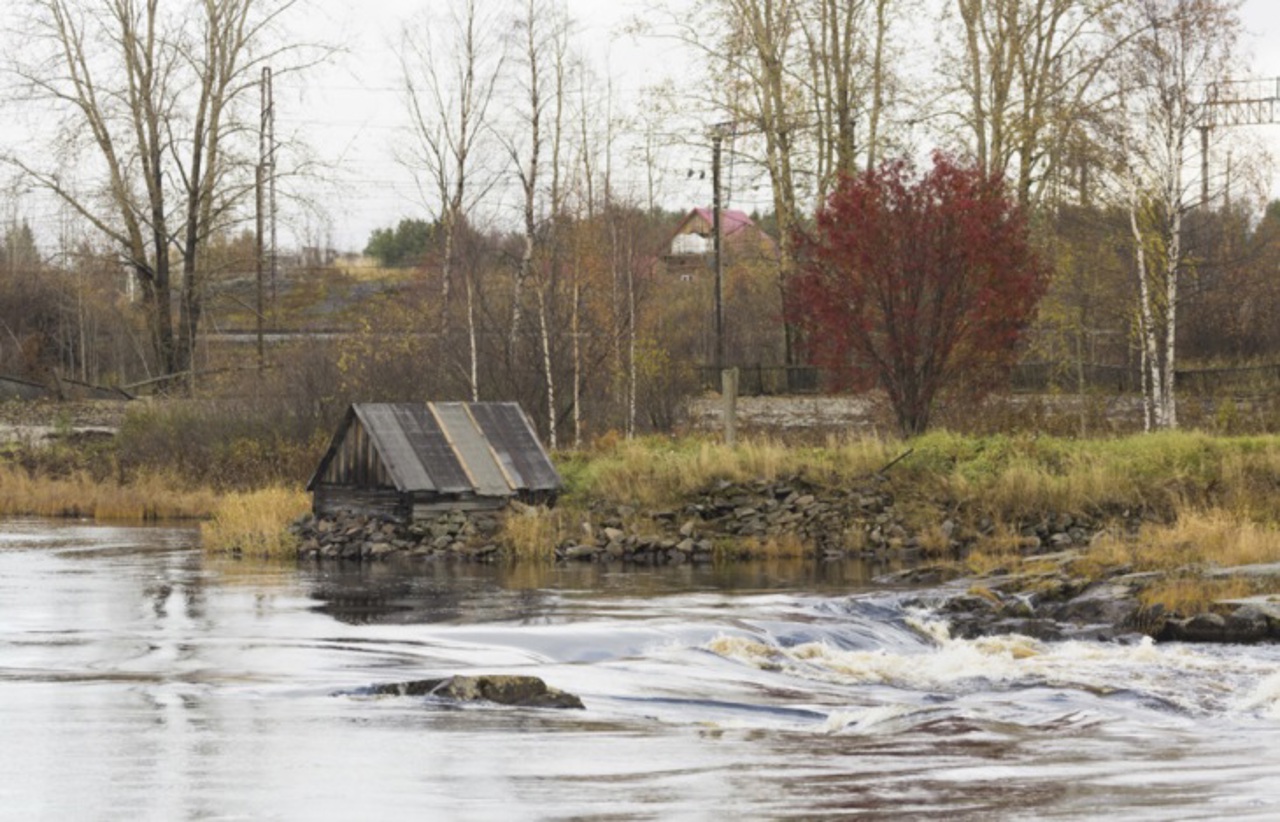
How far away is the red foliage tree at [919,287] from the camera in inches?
1398

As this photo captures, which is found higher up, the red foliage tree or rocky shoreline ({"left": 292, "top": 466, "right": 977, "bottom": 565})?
the red foliage tree

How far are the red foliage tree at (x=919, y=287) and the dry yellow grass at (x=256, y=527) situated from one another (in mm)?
11517

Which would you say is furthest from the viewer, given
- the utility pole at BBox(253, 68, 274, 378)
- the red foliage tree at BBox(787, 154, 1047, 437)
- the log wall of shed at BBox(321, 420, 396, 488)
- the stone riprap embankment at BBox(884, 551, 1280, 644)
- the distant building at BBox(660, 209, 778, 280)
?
the distant building at BBox(660, 209, 778, 280)

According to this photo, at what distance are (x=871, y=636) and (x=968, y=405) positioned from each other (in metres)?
18.4

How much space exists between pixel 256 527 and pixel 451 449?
3.62 m

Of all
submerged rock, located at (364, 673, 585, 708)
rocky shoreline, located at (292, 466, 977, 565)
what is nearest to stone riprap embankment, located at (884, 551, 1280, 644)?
rocky shoreline, located at (292, 466, 977, 565)

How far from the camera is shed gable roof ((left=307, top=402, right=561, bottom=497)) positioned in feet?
96.0

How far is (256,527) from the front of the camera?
99.7ft

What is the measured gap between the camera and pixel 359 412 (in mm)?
29672

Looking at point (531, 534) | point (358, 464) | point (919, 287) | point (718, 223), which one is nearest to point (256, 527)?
point (358, 464)

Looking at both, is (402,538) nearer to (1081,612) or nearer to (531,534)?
(531,534)

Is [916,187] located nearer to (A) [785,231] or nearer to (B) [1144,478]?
(B) [1144,478]

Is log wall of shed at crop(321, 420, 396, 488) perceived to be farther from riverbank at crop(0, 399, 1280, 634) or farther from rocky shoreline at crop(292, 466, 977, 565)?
riverbank at crop(0, 399, 1280, 634)

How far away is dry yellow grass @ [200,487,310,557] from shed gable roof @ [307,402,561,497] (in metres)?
1.06
